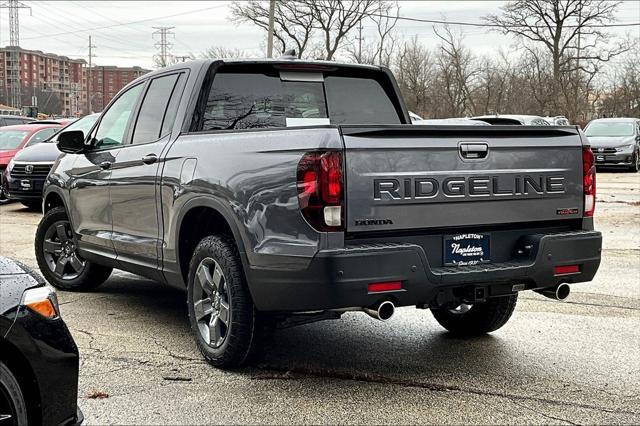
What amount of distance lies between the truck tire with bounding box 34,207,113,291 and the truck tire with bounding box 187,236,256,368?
92.3 inches

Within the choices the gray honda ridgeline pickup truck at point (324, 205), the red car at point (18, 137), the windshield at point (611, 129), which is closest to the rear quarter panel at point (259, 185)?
the gray honda ridgeline pickup truck at point (324, 205)

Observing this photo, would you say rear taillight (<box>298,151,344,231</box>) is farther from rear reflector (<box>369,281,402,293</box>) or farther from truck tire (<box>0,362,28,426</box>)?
truck tire (<box>0,362,28,426</box>)

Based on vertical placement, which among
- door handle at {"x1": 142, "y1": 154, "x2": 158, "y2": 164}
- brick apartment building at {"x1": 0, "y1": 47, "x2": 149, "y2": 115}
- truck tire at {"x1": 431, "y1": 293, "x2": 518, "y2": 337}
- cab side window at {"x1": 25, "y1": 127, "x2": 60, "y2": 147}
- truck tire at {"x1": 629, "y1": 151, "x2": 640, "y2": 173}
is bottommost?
truck tire at {"x1": 431, "y1": 293, "x2": 518, "y2": 337}

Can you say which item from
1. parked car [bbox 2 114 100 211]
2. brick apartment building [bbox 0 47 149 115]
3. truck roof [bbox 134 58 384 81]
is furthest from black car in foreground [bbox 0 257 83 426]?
brick apartment building [bbox 0 47 149 115]

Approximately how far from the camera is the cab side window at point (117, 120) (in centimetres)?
629

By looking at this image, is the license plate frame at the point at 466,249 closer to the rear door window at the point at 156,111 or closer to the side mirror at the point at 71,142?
the rear door window at the point at 156,111

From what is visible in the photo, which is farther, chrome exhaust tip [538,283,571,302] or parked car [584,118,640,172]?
parked car [584,118,640,172]

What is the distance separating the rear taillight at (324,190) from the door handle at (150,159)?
1.73m

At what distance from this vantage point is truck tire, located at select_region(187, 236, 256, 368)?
4555mm

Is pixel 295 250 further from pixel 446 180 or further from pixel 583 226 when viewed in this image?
pixel 583 226

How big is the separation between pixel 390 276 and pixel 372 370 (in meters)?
1.00

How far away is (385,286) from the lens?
4141 millimetres

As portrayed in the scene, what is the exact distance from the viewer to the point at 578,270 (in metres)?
4.79

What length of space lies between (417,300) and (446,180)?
693 mm
